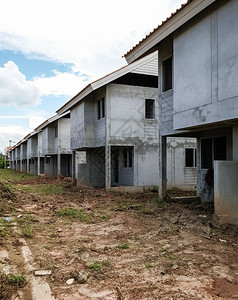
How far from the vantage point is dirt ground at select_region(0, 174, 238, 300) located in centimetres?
404

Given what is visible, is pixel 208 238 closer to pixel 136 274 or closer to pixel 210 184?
pixel 136 274

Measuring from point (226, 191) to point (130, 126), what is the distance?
860cm

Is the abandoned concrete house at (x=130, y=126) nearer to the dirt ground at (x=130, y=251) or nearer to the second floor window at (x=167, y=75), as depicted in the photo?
the second floor window at (x=167, y=75)

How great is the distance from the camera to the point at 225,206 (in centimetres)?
707

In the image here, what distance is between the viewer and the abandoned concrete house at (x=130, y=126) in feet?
47.9

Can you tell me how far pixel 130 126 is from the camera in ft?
49.6

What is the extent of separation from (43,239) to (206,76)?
5.58m

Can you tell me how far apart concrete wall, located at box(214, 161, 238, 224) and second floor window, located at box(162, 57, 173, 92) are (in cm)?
441

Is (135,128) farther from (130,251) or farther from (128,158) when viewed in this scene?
(130,251)

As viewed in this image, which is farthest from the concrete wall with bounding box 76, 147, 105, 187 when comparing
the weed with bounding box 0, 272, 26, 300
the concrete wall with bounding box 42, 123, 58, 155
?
the weed with bounding box 0, 272, 26, 300

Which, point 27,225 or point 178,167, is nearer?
point 27,225

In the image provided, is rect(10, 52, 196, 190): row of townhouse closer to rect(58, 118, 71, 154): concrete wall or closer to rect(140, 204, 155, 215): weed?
rect(140, 204, 155, 215): weed

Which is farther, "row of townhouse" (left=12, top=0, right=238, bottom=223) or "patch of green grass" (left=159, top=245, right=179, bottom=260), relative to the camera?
"row of townhouse" (left=12, top=0, right=238, bottom=223)

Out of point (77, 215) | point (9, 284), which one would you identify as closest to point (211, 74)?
point (77, 215)
